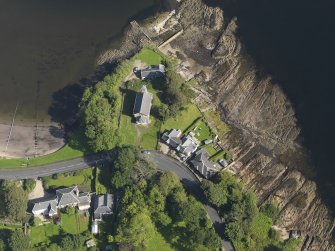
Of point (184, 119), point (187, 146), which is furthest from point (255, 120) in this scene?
point (187, 146)

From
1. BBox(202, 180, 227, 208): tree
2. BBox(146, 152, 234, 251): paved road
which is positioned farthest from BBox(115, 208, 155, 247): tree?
BBox(202, 180, 227, 208): tree

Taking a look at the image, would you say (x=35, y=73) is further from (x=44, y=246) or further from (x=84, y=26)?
(x=44, y=246)

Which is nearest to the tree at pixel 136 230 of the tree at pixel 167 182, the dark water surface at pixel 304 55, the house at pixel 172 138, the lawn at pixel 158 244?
the lawn at pixel 158 244

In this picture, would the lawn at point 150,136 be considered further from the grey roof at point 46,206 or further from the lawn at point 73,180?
the grey roof at point 46,206

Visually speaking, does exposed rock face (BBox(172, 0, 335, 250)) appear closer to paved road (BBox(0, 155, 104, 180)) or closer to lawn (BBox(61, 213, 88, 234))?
paved road (BBox(0, 155, 104, 180))

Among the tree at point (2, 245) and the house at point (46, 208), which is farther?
the house at point (46, 208)

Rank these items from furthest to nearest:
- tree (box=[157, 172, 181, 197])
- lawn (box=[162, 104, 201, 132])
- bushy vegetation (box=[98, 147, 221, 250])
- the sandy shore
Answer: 1. lawn (box=[162, 104, 201, 132])
2. the sandy shore
3. tree (box=[157, 172, 181, 197])
4. bushy vegetation (box=[98, 147, 221, 250])
